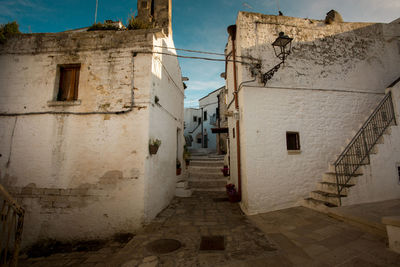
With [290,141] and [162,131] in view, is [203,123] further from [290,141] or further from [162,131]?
[290,141]

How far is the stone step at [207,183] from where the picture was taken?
10250 mm

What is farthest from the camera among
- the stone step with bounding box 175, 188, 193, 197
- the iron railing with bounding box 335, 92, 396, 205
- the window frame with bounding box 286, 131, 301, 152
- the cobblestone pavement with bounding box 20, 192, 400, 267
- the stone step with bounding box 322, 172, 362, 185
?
the stone step with bounding box 175, 188, 193, 197

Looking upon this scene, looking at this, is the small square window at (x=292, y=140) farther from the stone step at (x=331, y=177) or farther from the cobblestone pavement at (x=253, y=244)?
the cobblestone pavement at (x=253, y=244)

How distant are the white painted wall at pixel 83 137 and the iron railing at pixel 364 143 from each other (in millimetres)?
6642

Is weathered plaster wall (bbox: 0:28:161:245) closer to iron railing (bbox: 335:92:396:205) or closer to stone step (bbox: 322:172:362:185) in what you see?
stone step (bbox: 322:172:362:185)

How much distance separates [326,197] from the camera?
18.9ft

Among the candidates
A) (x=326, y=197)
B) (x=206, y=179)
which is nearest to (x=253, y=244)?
(x=326, y=197)

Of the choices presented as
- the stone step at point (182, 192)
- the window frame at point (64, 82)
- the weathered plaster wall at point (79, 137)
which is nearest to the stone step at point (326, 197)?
the stone step at point (182, 192)

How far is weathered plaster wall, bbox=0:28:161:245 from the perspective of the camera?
17.5ft

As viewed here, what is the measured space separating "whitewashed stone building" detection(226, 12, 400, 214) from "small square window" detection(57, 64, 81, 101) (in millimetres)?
6047

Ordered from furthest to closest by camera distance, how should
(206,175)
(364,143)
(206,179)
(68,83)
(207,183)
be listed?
(206,175) < (206,179) < (207,183) < (68,83) < (364,143)

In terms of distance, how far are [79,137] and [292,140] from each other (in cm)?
759

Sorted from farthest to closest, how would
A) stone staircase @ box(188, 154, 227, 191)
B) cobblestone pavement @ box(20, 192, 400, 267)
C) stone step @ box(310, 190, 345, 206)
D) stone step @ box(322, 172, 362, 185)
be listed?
stone staircase @ box(188, 154, 227, 191)
stone step @ box(322, 172, 362, 185)
stone step @ box(310, 190, 345, 206)
cobblestone pavement @ box(20, 192, 400, 267)

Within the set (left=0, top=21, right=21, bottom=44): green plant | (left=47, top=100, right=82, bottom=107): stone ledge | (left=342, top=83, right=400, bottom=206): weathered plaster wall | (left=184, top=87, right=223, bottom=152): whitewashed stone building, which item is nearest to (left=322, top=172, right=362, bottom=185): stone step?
(left=342, top=83, right=400, bottom=206): weathered plaster wall
